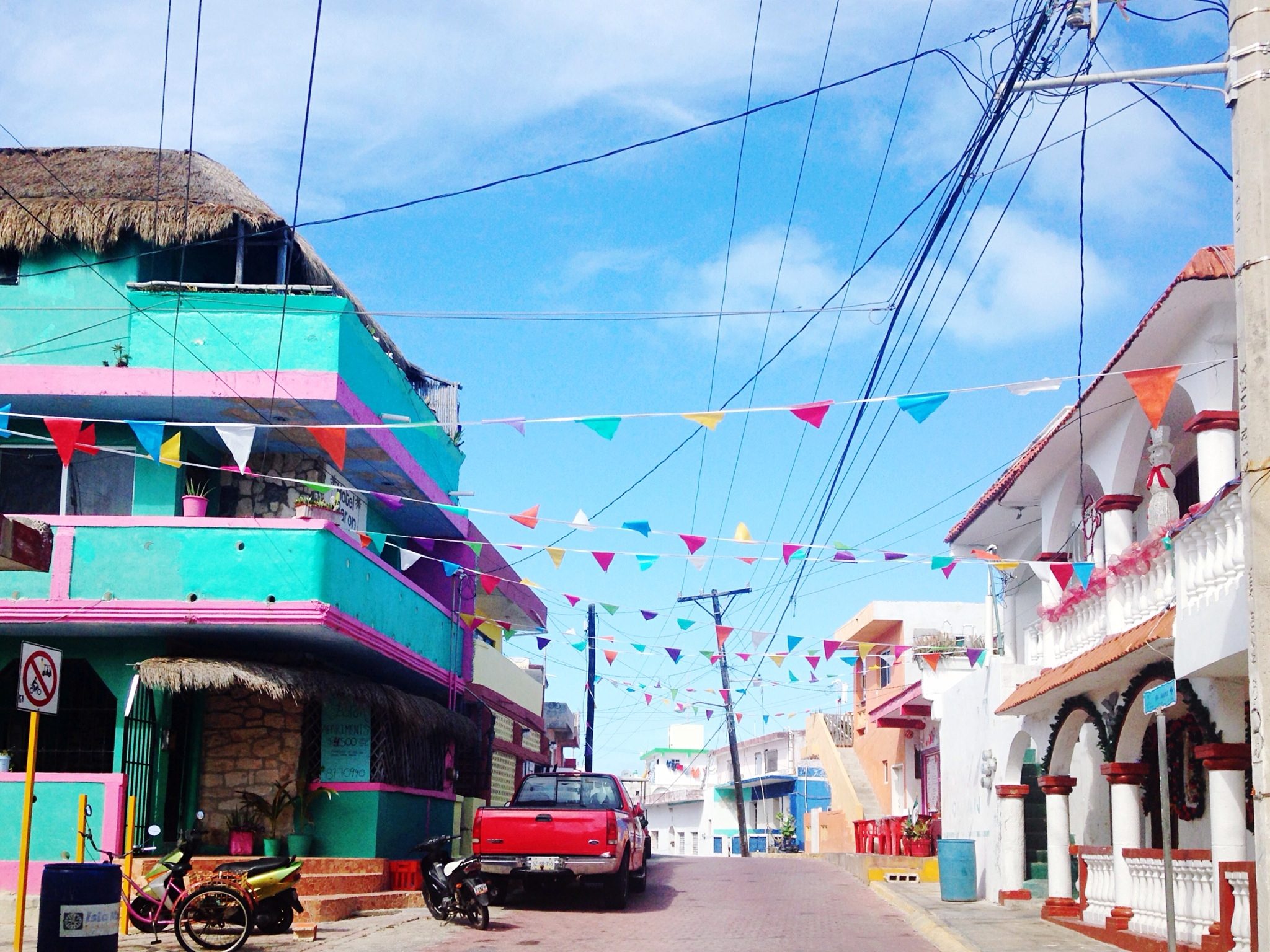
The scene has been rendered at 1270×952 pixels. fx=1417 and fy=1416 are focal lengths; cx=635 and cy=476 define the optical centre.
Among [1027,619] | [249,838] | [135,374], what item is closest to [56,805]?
[249,838]

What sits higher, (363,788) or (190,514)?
(190,514)

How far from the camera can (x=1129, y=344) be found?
1313 centimetres

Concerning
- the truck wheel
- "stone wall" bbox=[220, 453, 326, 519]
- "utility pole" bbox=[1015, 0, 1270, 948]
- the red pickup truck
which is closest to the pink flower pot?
"stone wall" bbox=[220, 453, 326, 519]

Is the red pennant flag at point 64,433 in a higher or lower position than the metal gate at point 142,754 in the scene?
higher

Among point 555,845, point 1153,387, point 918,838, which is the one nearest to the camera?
point 1153,387

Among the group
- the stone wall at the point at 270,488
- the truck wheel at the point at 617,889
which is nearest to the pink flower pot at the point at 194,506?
the stone wall at the point at 270,488

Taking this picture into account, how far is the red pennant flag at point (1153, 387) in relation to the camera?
10820 mm

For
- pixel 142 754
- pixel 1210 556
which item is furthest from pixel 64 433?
pixel 1210 556

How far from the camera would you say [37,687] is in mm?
10234

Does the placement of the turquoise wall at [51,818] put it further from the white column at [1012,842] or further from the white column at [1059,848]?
the white column at [1012,842]

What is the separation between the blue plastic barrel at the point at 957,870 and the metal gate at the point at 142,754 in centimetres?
1014

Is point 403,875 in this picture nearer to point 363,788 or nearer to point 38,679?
point 363,788

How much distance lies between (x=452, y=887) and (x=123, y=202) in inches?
368

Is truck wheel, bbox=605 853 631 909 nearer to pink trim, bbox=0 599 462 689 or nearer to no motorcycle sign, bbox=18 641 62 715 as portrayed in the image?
pink trim, bbox=0 599 462 689
